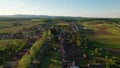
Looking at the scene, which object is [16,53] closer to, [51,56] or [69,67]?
[51,56]

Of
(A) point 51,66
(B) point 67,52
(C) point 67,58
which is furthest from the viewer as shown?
(B) point 67,52

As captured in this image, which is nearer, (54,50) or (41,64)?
(41,64)

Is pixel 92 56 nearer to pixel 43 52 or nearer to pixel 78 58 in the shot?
pixel 78 58

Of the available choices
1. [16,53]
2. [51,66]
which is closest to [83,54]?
[51,66]

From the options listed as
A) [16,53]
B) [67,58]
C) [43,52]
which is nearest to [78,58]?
[67,58]

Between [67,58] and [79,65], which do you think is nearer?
[79,65]

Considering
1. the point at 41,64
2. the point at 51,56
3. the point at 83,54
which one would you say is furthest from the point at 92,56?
the point at 41,64

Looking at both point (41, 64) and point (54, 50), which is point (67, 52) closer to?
point (54, 50)

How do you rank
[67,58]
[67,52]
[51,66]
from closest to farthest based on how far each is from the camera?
1. [51,66]
2. [67,58]
3. [67,52]
